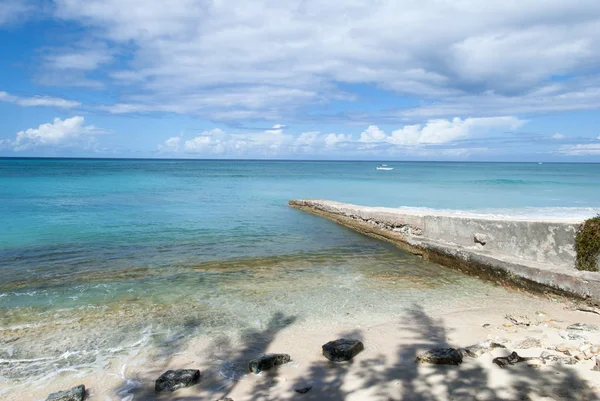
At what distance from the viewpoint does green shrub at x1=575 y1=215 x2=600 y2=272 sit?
6.83 meters

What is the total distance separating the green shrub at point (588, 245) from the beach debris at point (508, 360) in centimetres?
353

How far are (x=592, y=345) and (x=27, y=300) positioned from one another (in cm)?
811

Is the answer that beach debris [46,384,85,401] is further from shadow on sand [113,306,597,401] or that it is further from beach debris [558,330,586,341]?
beach debris [558,330,586,341]

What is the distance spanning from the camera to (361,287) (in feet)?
25.7

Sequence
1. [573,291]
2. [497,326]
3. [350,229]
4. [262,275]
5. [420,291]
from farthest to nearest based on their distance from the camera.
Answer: [350,229] < [262,275] < [420,291] < [573,291] < [497,326]

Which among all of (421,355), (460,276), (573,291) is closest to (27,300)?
(421,355)

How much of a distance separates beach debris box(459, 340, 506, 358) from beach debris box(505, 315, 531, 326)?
119cm

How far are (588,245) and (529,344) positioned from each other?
3149 millimetres

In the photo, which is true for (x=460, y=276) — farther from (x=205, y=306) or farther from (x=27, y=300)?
(x=27, y=300)

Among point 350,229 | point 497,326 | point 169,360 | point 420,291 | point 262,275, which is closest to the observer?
point 169,360

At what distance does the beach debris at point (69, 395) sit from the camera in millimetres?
3965

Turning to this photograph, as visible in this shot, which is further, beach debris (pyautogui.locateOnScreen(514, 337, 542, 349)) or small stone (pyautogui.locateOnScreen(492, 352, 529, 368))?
beach debris (pyautogui.locateOnScreen(514, 337, 542, 349))

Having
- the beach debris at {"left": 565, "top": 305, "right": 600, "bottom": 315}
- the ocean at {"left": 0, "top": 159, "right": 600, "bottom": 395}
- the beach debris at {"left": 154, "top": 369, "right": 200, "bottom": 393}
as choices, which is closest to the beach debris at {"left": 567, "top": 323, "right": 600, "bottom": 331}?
the beach debris at {"left": 565, "top": 305, "right": 600, "bottom": 315}

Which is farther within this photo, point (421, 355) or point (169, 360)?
point (169, 360)
